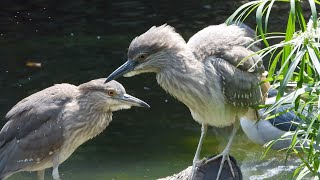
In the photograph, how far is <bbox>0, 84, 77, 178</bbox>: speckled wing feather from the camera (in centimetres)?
655

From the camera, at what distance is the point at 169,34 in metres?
5.57

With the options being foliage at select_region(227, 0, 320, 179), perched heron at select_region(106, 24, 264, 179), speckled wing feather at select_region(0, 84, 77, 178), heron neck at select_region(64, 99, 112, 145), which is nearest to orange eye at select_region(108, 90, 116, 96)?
heron neck at select_region(64, 99, 112, 145)

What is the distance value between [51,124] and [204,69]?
168cm

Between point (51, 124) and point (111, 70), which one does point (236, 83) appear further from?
point (111, 70)

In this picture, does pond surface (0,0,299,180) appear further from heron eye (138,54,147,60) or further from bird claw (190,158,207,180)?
heron eye (138,54,147,60)

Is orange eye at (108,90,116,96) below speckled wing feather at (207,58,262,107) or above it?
below

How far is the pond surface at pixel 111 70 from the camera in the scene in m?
8.27

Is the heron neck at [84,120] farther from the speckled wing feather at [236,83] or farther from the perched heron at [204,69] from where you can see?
the speckled wing feather at [236,83]

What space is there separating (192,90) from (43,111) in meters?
1.65

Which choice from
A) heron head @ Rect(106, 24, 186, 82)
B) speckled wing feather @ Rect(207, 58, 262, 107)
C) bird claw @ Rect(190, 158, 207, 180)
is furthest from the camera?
bird claw @ Rect(190, 158, 207, 180)

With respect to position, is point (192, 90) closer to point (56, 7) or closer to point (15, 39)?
point (15, 39)

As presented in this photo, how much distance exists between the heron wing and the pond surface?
8.00ft

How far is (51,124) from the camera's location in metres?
6.58

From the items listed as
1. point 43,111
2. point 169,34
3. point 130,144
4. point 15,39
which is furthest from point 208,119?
point 15,39
